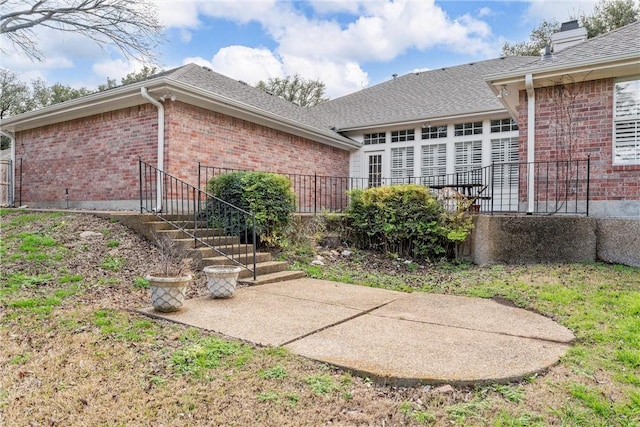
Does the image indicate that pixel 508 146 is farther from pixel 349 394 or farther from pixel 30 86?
pixel 30 86

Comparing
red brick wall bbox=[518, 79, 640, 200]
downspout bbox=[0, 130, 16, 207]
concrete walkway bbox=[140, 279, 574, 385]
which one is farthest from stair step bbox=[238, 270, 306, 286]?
downspout bbox=[0, 130, 16, 207]

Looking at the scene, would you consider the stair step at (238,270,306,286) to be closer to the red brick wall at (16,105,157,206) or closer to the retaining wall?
the retaining wall

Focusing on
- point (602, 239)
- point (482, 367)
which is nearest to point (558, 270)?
point (602, 239)

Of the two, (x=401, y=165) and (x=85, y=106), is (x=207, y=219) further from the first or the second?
(x=401, y=165)

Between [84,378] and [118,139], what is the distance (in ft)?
25.3

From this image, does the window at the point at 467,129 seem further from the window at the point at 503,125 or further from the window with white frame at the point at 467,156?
the window at the point at 503,125

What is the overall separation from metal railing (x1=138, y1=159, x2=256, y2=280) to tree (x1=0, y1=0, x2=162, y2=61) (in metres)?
6.38

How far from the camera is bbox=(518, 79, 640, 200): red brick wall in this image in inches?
284

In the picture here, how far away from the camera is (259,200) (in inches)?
284

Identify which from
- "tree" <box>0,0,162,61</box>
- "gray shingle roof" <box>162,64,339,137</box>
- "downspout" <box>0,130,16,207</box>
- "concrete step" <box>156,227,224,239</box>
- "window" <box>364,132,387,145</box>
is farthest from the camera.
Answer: "window" <box>364,132,387,145</box>

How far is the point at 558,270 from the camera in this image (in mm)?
6090

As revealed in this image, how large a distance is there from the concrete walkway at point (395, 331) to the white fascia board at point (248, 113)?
15.6 feet

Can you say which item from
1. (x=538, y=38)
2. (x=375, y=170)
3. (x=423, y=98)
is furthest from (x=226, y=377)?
(x=538, y=38)

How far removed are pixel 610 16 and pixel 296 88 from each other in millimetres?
19694
